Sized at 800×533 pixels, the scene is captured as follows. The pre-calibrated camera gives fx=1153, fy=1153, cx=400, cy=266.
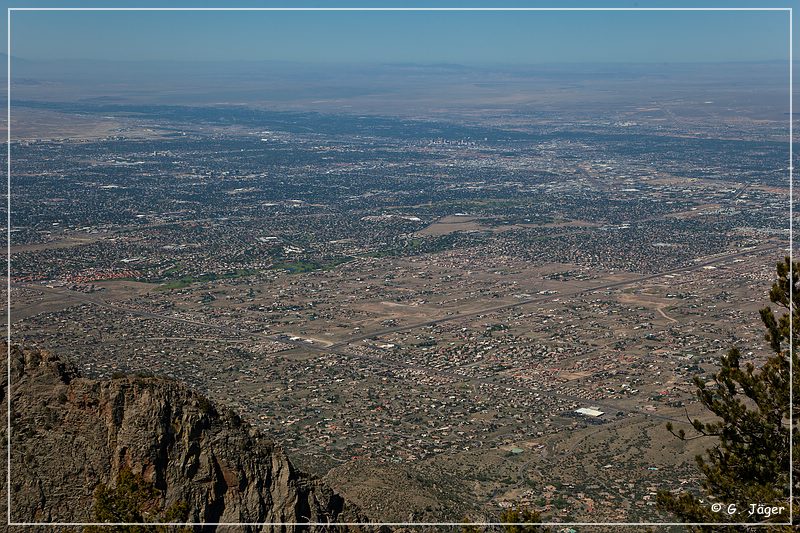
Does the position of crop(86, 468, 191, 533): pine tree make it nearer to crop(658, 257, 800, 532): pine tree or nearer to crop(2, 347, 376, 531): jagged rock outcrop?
crop(2, 347, 376, 531): jagged rock outcrop

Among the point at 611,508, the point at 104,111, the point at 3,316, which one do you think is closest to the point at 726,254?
the point at 3,316

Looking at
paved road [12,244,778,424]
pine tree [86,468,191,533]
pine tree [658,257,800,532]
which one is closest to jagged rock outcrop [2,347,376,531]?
pine tree [86,468,191,533]

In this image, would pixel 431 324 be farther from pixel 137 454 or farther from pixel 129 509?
pixel 129 509

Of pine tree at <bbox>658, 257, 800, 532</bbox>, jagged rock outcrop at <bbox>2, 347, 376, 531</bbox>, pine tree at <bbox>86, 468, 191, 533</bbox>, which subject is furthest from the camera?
jagged rock outcrop at <bbox>2, 347, 376, 531</bbox>

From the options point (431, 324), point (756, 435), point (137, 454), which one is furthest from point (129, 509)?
point (431, 324)

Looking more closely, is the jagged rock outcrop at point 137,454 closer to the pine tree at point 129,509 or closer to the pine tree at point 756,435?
the pine tree at point 129,509

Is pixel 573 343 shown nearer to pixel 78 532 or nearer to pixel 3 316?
pixel 3 316

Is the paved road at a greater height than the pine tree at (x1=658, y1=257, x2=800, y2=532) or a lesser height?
lesser

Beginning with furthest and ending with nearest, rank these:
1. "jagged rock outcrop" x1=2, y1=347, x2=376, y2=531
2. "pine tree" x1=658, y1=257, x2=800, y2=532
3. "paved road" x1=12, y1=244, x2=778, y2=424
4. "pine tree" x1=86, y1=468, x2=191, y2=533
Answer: "paved road" x1=12, y1=244, x2=778, y2=424 → "jagged rock outcrop" x1=2, y1=347, x2=376, y2=531 → "pine tree" x1=658, y1=257, x2=800, y2=532 → "pine tree" x1=86, y1=468, x2=191, y2=533

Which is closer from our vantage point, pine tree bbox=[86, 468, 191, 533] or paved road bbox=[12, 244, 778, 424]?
pine tree bbox=[86, 468, 191, 533]
